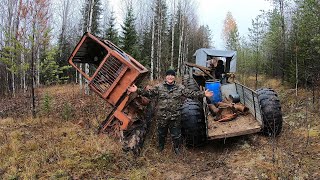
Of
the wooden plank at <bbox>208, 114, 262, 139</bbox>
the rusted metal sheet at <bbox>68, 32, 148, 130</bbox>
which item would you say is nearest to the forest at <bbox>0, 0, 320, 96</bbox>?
the rusted metal sheet at <bbox>68, 32, 148, 130</bbox>

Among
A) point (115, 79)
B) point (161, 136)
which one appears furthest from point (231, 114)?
point (115, 79)

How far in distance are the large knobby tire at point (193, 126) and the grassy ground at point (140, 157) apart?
0.30m

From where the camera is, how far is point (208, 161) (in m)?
6.04

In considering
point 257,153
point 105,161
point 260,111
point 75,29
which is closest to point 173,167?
point 105,161

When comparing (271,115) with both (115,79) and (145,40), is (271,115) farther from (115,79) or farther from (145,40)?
(145,40)

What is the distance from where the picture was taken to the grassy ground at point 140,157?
4.98 meters

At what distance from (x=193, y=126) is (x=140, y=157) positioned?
1.30 m

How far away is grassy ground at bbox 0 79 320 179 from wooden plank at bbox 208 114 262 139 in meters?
0.39

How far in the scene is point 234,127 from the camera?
6.58 metres

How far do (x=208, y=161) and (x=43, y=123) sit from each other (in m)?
4.52

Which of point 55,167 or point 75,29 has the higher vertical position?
point 75,29

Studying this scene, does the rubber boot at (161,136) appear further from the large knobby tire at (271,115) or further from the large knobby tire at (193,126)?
the large knobby tire at (271,115)

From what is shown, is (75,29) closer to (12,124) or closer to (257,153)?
(12,124)

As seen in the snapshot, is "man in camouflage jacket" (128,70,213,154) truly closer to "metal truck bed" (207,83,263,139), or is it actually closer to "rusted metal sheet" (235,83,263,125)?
"metal truck bed" (207,83,263,139)
